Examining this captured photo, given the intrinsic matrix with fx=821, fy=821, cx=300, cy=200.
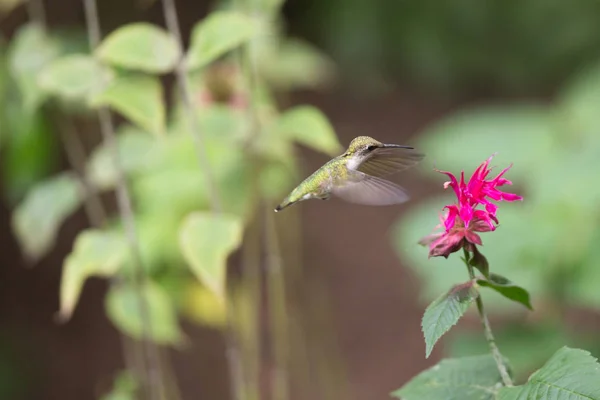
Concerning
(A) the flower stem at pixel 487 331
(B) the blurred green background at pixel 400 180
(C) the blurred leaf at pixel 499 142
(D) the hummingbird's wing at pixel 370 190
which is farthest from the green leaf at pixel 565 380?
(C) the blurred leaf at pixel 499 142

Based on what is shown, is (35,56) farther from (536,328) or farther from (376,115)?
(376,115)

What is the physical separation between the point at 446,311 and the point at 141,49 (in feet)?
1.52

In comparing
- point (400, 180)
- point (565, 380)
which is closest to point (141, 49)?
point (565, 380)

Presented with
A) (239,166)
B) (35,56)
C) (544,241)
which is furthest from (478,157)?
(35,56)

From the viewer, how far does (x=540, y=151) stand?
1.67 metres

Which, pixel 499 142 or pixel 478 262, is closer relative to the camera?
pixel 478 262

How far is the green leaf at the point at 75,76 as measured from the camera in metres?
0.84

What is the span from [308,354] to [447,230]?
1348 mm

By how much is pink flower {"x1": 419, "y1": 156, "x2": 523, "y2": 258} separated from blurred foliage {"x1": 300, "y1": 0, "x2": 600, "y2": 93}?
7.79 feet

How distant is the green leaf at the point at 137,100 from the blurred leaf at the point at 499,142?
87 centimetres

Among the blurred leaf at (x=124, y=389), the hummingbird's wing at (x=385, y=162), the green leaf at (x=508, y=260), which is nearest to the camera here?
the hummingbird's wing at (x=385, y=162)

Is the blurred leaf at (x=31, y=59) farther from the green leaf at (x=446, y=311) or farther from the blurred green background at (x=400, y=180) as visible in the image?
the green leaf at (x=446, y=311)

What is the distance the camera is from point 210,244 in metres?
0.77

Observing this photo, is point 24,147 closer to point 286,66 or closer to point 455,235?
point 286,66
